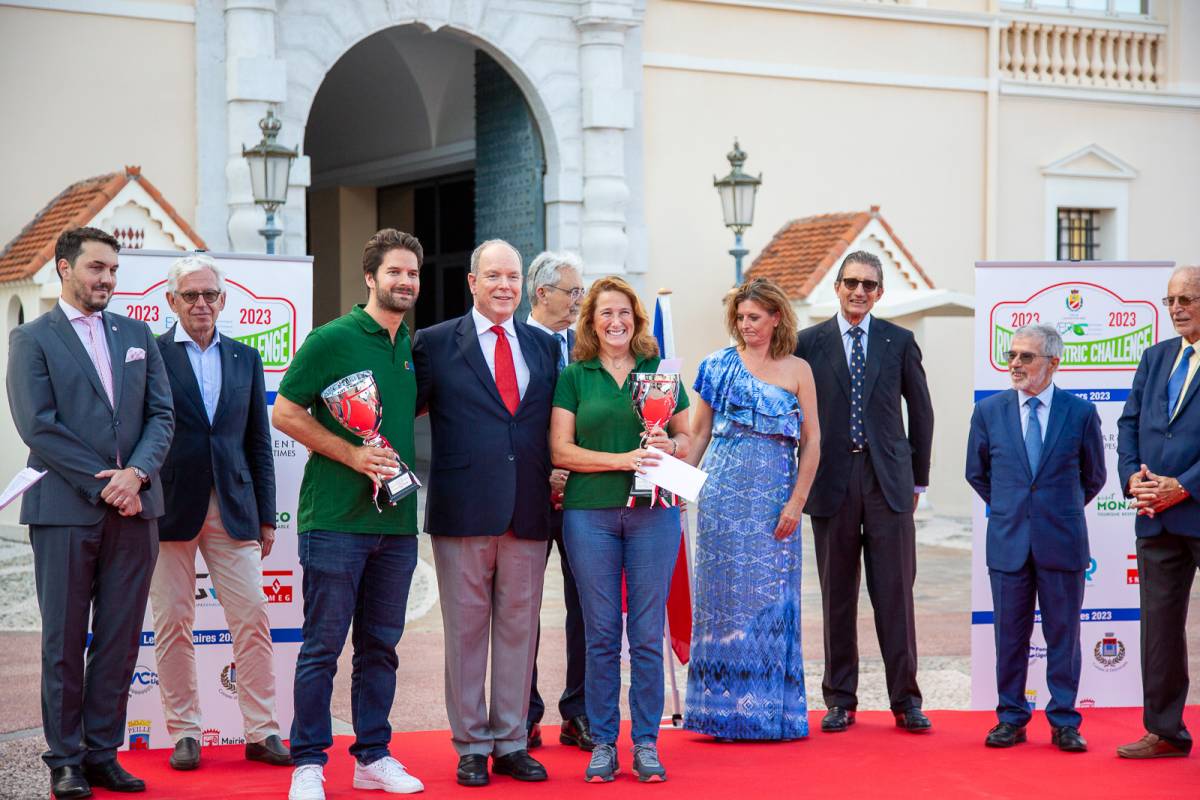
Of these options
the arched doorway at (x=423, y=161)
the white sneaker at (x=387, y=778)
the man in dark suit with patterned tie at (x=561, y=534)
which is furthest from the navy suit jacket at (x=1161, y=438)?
the arched doorway at (x=423, y=161)

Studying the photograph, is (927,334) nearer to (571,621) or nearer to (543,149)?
(543,149)

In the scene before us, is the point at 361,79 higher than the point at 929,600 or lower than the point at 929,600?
higher

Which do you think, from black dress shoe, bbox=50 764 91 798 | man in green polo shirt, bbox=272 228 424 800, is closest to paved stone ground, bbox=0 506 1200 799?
black dress shoe, bbox=50 764 91 798

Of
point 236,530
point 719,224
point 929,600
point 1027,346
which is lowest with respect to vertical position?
point 929,600

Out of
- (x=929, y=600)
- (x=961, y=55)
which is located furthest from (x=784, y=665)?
(x=961, y=55)

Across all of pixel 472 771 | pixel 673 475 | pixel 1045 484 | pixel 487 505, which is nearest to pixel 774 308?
pixel 673 475

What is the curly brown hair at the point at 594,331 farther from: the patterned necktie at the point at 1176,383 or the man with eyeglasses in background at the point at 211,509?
the patterned necktie at the point at 1176,383

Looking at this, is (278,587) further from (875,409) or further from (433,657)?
(875,409)

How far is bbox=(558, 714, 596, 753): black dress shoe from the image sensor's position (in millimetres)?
6086

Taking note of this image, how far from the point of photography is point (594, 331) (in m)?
5.70

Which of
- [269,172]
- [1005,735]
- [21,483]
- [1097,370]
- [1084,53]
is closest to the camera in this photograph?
[21,483]

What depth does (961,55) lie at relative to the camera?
17.7 metres

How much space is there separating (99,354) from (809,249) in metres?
11.1

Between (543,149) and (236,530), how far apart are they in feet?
34.8
